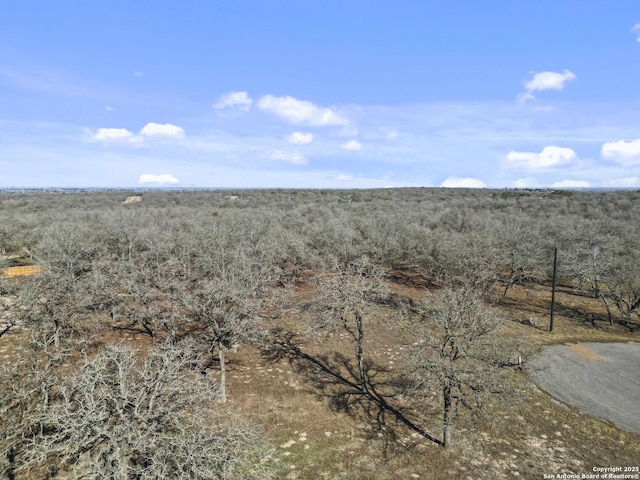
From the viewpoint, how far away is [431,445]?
13.4 metres

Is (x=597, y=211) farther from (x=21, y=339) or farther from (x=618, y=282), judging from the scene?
(x=21, y=339)

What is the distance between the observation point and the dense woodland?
8.71 meters

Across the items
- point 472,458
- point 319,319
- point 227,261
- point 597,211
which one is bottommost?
point 472,458

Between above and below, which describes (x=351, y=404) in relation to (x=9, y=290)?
below

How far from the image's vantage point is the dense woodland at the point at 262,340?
8711 millimetres

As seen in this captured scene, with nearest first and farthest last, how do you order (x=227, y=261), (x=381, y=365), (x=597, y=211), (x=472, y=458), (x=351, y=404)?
(x=472, y=458)
(x=351, y=404)
(x=381, y=365)
(x=227, y=261)
(x=597, y=211)

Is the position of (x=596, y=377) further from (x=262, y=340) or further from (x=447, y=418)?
(x=262, y=340)

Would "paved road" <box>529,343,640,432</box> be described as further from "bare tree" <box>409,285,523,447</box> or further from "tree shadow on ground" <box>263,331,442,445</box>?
"tree shadow on ground" <box>263,331,442,445</box>

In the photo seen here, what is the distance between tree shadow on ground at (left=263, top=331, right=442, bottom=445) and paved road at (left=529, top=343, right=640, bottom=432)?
26.5 ft

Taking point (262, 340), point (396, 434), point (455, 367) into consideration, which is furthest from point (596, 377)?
point (262, 340)

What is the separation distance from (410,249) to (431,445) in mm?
23423

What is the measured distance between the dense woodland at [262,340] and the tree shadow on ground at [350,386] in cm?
10

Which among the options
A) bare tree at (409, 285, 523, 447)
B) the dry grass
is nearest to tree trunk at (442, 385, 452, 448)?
Result: bare tree at (409, 285, 523, 447)

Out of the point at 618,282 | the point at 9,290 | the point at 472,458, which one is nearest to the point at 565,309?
the point at 618,282
